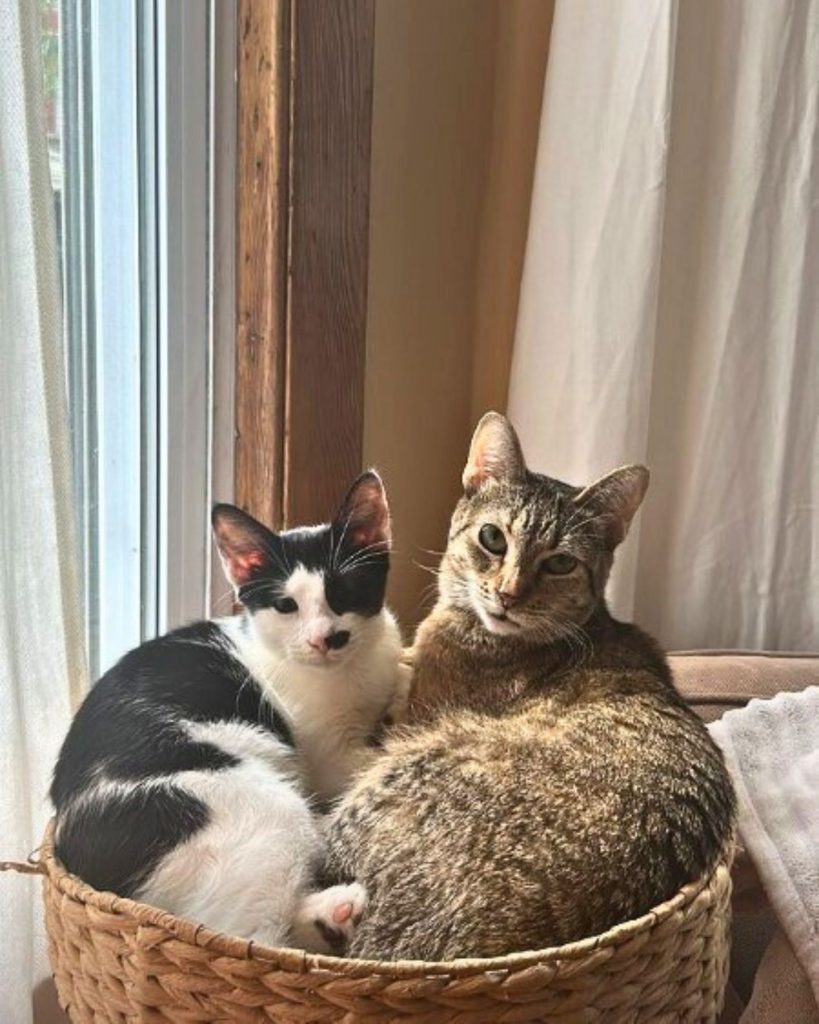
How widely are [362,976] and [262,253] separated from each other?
3.00 feet

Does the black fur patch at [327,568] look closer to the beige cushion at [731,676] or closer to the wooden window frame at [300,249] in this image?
the wooden window frame at [300,249]

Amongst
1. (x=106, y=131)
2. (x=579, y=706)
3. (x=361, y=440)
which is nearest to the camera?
(x=579, y=706)

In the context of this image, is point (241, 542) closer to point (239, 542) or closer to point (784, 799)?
point (239, 542)

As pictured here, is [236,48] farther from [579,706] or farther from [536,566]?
[579,706]

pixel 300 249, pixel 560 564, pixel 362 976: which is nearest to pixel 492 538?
pixel 560 564

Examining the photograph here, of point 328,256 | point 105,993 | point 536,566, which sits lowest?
point 105,993

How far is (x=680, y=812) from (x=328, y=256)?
83 cm

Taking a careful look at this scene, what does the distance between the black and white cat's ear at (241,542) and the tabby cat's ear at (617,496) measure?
0.37 metres

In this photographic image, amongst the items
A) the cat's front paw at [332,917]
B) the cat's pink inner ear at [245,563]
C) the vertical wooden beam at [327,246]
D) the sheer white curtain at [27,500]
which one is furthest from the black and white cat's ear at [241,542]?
the cat's front paw at [332,917]

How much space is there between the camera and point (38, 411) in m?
0.98

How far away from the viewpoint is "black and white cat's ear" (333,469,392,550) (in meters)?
1.18

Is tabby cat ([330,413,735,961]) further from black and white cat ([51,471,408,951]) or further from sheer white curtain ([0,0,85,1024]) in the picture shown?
sheer white curtain ([0,0,85,1024])

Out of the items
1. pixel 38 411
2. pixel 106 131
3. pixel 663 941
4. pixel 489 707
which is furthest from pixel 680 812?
pixel 106 131

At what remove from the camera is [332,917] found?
91cm
